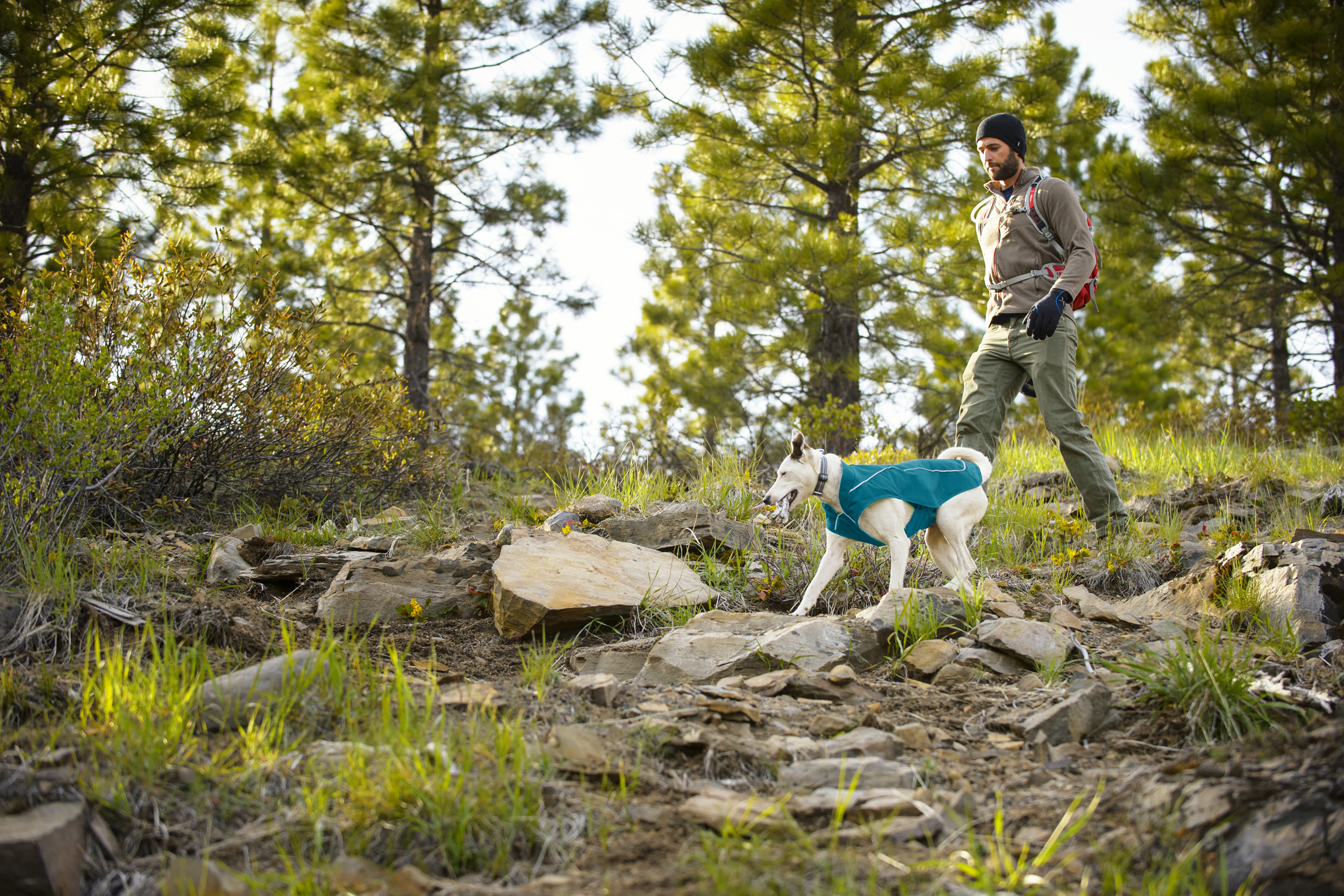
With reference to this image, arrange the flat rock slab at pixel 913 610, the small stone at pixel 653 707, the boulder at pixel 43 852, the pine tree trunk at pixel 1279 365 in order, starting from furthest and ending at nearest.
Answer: the pine tree trunk at pixel 1279 365
the flat rock slab at pixel 913 610
the small stone at pixel 653 707
the boulder at pixel 43 852

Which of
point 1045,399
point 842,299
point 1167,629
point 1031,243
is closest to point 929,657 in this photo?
point 1167,629

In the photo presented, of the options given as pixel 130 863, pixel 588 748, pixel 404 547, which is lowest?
pixel 130 863

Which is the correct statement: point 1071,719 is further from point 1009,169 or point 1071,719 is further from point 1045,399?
point 1009,169

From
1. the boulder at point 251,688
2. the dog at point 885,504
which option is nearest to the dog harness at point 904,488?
the dog at point 885,504

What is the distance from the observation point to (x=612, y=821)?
95.7 inches

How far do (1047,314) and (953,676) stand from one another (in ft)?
7.23

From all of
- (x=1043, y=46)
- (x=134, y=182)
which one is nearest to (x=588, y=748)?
(x=134, y=182)

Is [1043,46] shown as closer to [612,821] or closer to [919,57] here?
[919,57]

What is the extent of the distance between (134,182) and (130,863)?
958 centimetres

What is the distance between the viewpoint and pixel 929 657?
370 cm

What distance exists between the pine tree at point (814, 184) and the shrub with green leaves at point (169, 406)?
13.3 feet

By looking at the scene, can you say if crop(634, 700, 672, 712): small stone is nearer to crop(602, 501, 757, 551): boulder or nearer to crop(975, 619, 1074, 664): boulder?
crop(975, 619, 1074, 664): boulder

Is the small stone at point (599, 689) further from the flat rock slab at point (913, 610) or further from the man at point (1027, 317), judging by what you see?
the man at point (1027, 317)

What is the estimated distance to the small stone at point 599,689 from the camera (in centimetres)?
322
